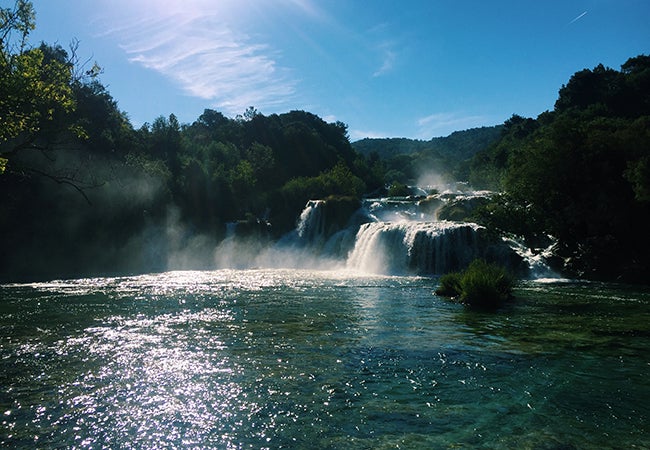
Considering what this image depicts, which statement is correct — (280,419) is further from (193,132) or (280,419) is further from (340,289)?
(193,132)

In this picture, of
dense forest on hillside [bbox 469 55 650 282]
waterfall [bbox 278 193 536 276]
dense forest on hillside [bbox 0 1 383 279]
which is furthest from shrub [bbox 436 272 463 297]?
dense forest on hillside [bbox 0 1 383 279]

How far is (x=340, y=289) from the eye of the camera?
79.9 ft

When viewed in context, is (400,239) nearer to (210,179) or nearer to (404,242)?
(404,242)

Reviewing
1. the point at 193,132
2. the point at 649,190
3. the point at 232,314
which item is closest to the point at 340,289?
the point at 232,314

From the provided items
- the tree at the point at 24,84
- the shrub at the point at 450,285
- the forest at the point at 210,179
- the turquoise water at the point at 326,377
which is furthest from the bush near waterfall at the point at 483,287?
the tree at the point at 24,84

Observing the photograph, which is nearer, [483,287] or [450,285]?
[483,287]

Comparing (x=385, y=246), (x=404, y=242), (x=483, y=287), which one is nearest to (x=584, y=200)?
(x=404, y=242)

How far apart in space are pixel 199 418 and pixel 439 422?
358cm

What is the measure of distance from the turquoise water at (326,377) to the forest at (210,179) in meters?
4.15

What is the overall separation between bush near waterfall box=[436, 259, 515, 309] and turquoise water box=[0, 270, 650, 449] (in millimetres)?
949

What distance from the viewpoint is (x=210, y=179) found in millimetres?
58094

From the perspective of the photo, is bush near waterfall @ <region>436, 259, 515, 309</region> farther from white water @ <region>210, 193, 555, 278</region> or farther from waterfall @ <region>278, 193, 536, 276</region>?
white water @ <region>210, 193, 555, 278</region>

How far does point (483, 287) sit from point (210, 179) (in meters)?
46.1

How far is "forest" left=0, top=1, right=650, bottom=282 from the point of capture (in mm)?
18225
